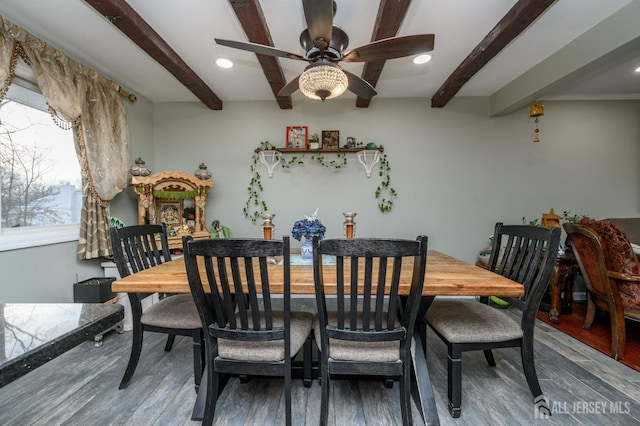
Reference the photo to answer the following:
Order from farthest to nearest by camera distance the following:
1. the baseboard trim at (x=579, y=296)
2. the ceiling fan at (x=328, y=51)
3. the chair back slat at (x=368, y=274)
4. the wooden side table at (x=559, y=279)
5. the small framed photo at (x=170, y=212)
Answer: the baseboard trim at (x=579, y=296)
the small framed photo at (x=170, y=212)
the wooden side table at (x=559, y=279)
the ceiling fan at (x=328, y=51)
the chair back slat at (x=368, y=274)

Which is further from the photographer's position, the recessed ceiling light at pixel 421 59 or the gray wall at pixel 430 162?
the gray wall at pixel 430 162

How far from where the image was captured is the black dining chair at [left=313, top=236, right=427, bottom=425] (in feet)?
3.76

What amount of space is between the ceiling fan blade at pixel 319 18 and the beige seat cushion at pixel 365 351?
1.67 meters

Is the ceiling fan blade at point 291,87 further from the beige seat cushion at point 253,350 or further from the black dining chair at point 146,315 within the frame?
the beige seat cushion at point 253,350

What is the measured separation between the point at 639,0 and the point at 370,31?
1.76 meters

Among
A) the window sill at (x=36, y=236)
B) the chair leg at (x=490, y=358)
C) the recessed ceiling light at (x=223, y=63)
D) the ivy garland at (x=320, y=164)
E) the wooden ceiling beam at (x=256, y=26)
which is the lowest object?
the chair leg at (x=490, y=358)

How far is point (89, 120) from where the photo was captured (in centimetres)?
255

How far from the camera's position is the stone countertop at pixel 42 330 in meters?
0.62

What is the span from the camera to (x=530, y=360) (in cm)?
156

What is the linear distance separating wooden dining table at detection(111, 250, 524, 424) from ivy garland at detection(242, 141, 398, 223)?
1940 mm

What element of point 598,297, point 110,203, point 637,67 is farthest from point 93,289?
point 637,67

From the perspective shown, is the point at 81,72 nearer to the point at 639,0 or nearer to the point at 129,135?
the point at 129,135


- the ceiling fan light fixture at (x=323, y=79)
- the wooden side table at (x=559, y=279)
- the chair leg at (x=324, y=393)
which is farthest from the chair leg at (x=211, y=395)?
the wooden side table at (x=559, y=279)

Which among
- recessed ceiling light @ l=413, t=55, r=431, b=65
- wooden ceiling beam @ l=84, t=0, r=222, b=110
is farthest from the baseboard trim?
wooden ceiling beam @ l=84, t=0, r=222, b=110
